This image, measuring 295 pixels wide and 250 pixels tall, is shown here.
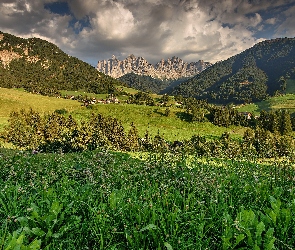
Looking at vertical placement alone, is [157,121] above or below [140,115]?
below

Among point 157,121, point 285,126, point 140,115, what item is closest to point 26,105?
point 140,115

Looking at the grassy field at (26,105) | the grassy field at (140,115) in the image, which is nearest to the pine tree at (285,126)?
the grassy field at (140,115)

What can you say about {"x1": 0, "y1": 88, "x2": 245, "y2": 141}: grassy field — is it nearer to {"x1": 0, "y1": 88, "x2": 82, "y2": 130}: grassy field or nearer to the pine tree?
{"x1": 0, "y1": 88, "x2": 82, "y2": 130}: grassy field

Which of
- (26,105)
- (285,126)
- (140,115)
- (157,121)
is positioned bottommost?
(285,126)

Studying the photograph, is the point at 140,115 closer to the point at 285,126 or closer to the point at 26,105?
the point at 26,105

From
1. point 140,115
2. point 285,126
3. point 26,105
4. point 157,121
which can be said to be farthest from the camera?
point 140,115

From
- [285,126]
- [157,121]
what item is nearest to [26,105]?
[157,121]

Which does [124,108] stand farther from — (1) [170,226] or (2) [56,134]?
(1) [170,226]

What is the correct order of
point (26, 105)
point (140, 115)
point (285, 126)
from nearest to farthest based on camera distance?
point (26, 105) < point (285, 126) < point (140, 115)

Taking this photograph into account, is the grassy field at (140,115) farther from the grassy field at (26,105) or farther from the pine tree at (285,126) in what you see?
the pine tree at (285,126)

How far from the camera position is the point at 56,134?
83625mm

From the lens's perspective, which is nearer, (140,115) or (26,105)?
(26,105)

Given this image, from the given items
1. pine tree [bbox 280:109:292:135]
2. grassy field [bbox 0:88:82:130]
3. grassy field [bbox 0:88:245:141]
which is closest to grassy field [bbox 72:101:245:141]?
grassy field [bbox 0:88:245:141]

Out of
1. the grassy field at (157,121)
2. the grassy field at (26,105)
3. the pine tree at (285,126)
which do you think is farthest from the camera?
the pine tree at (285,126)
